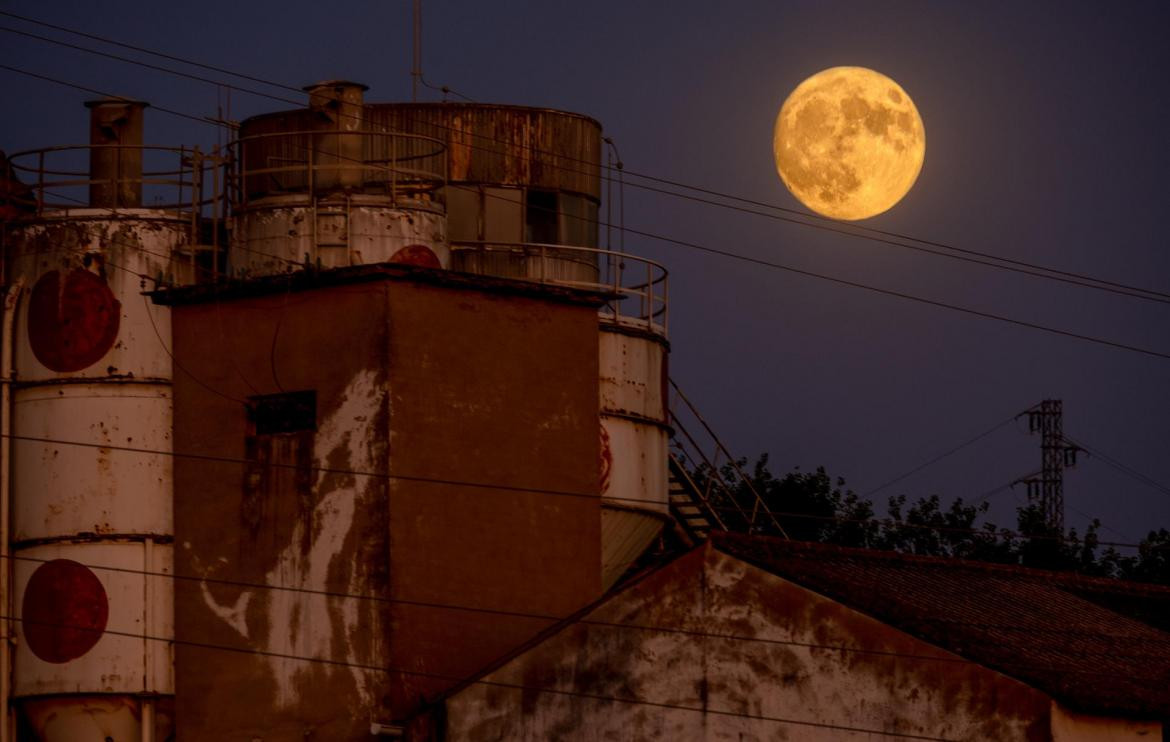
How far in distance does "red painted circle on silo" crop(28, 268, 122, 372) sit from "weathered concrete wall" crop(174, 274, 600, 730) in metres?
1.04

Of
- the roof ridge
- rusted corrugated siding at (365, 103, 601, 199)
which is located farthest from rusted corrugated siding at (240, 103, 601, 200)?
the roof ridge

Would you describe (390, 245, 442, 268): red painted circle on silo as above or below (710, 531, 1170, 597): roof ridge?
above

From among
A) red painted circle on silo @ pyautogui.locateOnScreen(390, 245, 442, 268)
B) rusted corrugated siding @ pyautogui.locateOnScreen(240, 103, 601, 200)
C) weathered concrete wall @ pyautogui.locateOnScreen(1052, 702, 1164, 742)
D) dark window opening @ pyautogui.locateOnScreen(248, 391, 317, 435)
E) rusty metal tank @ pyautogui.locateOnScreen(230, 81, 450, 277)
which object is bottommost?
weathered concrete wall @ pyautogui.locateOnScreen(1052, 702, 1164, 742)

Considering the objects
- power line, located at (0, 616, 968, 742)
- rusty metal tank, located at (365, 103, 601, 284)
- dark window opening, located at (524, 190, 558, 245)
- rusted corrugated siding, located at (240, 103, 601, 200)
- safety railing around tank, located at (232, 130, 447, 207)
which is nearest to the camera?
power line, located at (0, 616, 968, 742)

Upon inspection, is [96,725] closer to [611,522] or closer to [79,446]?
[79,446]

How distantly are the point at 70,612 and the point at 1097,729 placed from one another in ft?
47.9

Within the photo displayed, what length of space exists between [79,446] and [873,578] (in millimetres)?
Answer: 11706

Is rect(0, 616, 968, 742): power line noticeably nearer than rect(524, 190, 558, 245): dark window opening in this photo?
Yes

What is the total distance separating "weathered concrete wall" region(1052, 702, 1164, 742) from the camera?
3195cm

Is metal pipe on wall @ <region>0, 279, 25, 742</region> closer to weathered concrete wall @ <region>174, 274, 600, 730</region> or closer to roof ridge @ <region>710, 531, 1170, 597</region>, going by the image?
weathered concrete wall @ <region>174, 274, 600, 730</region>

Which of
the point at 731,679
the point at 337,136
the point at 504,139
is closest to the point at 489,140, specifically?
the point at 504,139

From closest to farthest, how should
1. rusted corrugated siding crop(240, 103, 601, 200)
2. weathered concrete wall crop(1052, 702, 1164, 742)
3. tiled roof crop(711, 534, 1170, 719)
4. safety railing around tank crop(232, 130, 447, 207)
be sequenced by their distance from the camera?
weathered concrete wall crop(1052, 702, 1164, 742), tiled roof crop(711, 534, 1170, 719), safety railing around tank crop(232, 130, 447, 207), rusted corrugated siding crop(240, 103, 601, 200)

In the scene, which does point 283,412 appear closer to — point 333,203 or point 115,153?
point 333,203

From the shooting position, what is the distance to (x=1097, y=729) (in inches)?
1278
